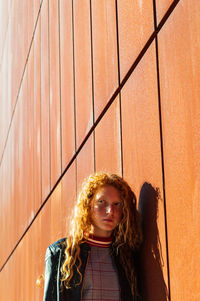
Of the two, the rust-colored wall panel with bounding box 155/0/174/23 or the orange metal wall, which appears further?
the rust-colored wall panel with bounding box 155/0/174/23

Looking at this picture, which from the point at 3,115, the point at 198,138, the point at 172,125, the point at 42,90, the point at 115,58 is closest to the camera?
the point at 198,138

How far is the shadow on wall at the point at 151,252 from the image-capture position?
3.57 meters

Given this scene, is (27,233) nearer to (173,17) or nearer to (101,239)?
(101,239)

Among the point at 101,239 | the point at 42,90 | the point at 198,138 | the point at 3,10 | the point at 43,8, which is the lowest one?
the point at 101,239

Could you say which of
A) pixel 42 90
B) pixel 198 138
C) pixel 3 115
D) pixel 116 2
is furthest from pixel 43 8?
pixel 3 115

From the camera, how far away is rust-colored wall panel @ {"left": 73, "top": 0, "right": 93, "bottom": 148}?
5.94 m

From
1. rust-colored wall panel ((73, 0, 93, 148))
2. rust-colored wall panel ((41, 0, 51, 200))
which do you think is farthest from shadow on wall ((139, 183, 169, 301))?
rust-colored wall panel ((41, 0, 51, 200))

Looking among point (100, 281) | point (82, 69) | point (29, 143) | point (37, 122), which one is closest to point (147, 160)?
point (100, 281)

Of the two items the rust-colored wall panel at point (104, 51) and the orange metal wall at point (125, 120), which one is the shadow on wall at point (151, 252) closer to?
the orange metal wall at point (125, 120)

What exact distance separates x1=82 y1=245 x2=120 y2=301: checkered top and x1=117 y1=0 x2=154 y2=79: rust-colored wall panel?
4.61 feet

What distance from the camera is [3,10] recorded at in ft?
65.8

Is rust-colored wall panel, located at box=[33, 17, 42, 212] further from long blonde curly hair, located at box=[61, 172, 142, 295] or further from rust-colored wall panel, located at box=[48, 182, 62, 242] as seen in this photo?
long blonde curly hair, located at box=[61, 172, 142, 295]

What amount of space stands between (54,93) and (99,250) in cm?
471

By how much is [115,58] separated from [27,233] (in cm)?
737
